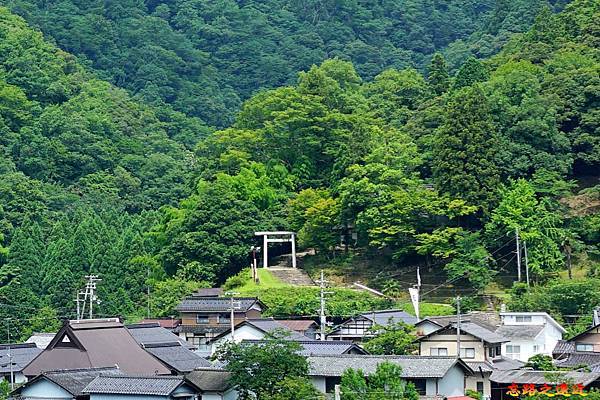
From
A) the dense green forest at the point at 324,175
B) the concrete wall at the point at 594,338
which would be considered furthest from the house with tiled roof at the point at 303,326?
the concrete wall at the point at 594,338

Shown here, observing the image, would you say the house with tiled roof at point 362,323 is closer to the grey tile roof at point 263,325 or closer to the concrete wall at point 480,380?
the grey tile roof at point 263,325

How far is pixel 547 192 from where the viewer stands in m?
50.0

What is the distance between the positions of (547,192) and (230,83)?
5781cm

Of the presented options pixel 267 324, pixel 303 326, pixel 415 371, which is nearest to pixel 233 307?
pixel 267 324

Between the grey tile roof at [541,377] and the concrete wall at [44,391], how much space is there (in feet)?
39.8

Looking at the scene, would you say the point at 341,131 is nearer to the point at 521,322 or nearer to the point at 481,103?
the point at 481,103

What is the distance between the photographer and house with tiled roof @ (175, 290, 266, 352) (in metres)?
45.8

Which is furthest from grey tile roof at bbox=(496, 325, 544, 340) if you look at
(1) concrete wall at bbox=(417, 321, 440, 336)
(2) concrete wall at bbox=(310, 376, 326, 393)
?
(2) concrete wall at bbox=(310, 376, 326, 393)

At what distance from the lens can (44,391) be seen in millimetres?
32562

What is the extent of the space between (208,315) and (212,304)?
1.45 feet

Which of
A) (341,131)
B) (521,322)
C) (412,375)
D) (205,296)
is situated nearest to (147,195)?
(341,131)

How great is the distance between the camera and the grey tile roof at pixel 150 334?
1575 inches

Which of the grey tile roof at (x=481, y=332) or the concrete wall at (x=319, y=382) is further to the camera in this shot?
the grey tile roof at (x=481, y=332)

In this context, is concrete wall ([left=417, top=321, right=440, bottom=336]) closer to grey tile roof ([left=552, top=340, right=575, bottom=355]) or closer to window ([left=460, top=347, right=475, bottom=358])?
window ([left=460, top=347, right=475, bottom=358])
